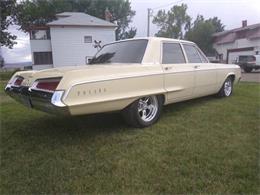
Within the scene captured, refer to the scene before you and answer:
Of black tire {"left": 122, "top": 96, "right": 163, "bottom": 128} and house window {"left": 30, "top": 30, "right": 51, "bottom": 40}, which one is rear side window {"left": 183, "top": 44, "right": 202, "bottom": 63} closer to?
black tire {"left": 122, "top": 96, "right": 163, "bottom": 128}

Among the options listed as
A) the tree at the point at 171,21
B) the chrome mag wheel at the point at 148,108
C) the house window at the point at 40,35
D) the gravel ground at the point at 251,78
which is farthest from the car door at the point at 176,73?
the tree at the point at 171,21

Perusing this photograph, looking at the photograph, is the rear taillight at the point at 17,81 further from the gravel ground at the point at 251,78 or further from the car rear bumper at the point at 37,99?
the gravel ground at the point at 251,78

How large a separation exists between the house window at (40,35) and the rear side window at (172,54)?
24.5 meters

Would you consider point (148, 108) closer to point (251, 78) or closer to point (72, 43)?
point (251, 78)

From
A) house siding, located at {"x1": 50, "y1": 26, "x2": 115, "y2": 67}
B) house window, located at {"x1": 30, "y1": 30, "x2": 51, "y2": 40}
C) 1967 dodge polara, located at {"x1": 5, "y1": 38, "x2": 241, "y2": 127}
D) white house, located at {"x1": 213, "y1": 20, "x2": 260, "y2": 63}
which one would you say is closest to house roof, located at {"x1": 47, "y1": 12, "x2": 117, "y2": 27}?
house siding, located at {"x1": 50, "y1": 26, "x2": 115, "y2": 67}

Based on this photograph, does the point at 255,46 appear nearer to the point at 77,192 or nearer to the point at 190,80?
the point at 190,80

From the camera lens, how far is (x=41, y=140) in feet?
11.2

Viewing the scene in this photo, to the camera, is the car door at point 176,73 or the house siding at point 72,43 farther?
the house siding at point 72,43

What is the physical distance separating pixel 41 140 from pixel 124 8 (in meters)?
44.5

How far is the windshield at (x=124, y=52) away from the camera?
158 inches

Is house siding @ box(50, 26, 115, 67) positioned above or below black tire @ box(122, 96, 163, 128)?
above

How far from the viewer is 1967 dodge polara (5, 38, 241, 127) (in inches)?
113

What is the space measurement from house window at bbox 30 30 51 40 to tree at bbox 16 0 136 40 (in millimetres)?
10345

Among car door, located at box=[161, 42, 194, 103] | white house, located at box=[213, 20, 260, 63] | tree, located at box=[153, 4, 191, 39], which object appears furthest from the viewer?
tree, located at box=[153, 4, 191, 39]
